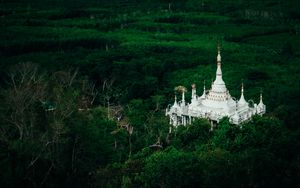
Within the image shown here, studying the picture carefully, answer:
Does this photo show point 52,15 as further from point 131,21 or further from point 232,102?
point 232,102

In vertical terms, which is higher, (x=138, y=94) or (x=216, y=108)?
(x=216, y=108)

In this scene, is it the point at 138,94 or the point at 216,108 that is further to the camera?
the point at 138,94

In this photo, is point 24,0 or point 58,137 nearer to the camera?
point 58,137

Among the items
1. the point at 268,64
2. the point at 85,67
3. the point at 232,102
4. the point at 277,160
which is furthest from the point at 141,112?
the point at 268,64

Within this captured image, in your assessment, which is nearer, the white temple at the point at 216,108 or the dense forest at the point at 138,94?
the dense forest at the point at 138,94
